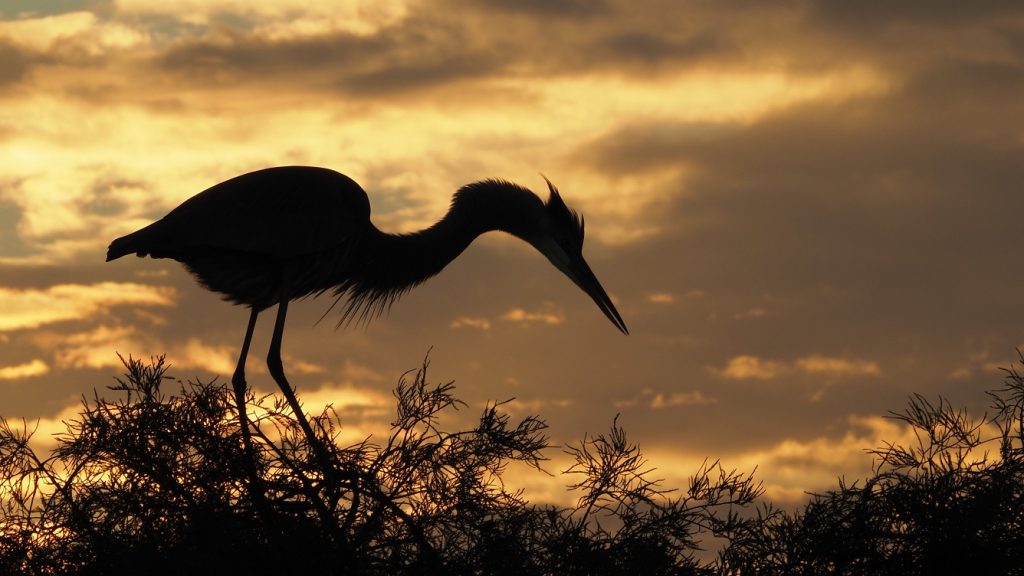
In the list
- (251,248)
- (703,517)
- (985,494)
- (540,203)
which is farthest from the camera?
(540,203)

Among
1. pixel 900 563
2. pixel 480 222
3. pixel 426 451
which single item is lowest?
pixel 900 563

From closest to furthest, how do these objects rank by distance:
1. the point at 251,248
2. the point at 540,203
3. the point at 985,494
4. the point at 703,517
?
the point at 985,494 < the point at 703,517 < the point at 251,248 < the point at 540,203

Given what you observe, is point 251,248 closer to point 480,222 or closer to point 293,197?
point 293,197

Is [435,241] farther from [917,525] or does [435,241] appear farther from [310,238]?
[917,525]

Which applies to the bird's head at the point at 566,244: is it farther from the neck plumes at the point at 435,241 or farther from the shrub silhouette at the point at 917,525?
the shrub silhouette at the point at 917,525

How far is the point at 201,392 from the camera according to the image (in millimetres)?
5137

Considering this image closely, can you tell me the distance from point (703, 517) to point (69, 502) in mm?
2845

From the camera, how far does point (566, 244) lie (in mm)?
9367

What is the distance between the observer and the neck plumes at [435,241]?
8.79m

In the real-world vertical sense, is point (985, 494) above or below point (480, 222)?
below

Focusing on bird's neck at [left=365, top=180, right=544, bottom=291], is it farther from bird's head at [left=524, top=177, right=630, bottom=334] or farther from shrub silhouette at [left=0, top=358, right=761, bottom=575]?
shrub silhouette at [left=0, top=358, right=761, bottom=575]

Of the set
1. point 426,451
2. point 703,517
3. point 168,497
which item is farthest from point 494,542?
point 168,497

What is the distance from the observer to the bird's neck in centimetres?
881

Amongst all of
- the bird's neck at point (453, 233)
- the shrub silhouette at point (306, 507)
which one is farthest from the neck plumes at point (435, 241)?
the shrub silhouette at point (306, 507)
